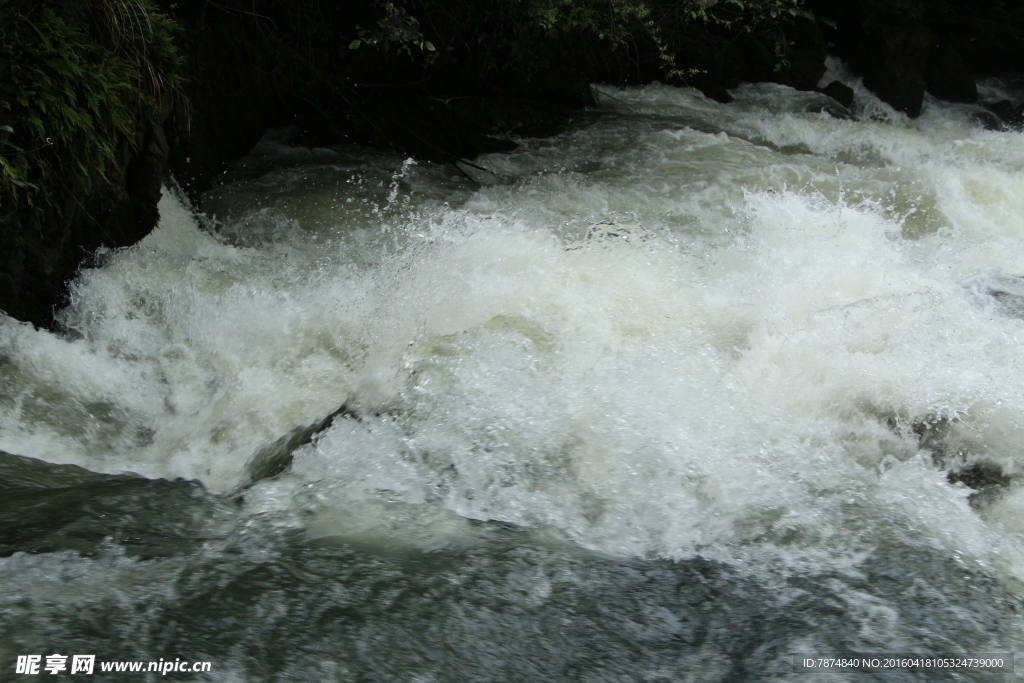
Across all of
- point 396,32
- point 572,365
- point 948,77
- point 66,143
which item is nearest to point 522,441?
point 572,365

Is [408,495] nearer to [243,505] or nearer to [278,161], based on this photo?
[243,505]

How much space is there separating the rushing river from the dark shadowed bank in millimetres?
351

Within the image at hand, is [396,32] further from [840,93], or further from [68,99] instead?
[840,93]

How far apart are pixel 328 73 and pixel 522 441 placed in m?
3.71

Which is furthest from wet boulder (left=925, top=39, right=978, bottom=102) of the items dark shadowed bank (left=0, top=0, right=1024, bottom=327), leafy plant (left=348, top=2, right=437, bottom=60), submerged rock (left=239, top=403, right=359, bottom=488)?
submerged rock (left=239, top=403, right=359, bottom=488)

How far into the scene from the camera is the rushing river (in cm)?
195

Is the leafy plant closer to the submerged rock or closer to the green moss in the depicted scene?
the green moss

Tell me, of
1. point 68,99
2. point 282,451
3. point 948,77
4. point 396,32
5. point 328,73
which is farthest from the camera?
point 948,77

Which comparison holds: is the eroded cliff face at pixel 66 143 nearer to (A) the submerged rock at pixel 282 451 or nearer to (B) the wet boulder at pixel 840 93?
(A) the submerged rock at pixel 282 451

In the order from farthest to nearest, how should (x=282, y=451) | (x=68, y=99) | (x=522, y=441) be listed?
(x=68, y=99) → (x=282, y=451) → (x=522, y=441)

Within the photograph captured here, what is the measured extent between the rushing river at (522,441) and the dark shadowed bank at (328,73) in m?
0.35

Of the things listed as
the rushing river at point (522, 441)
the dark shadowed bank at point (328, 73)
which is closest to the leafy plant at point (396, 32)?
the dark shadowed bank at point (328, 73)

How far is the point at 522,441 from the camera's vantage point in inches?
109

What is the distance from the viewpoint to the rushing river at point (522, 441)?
6.40 ft
